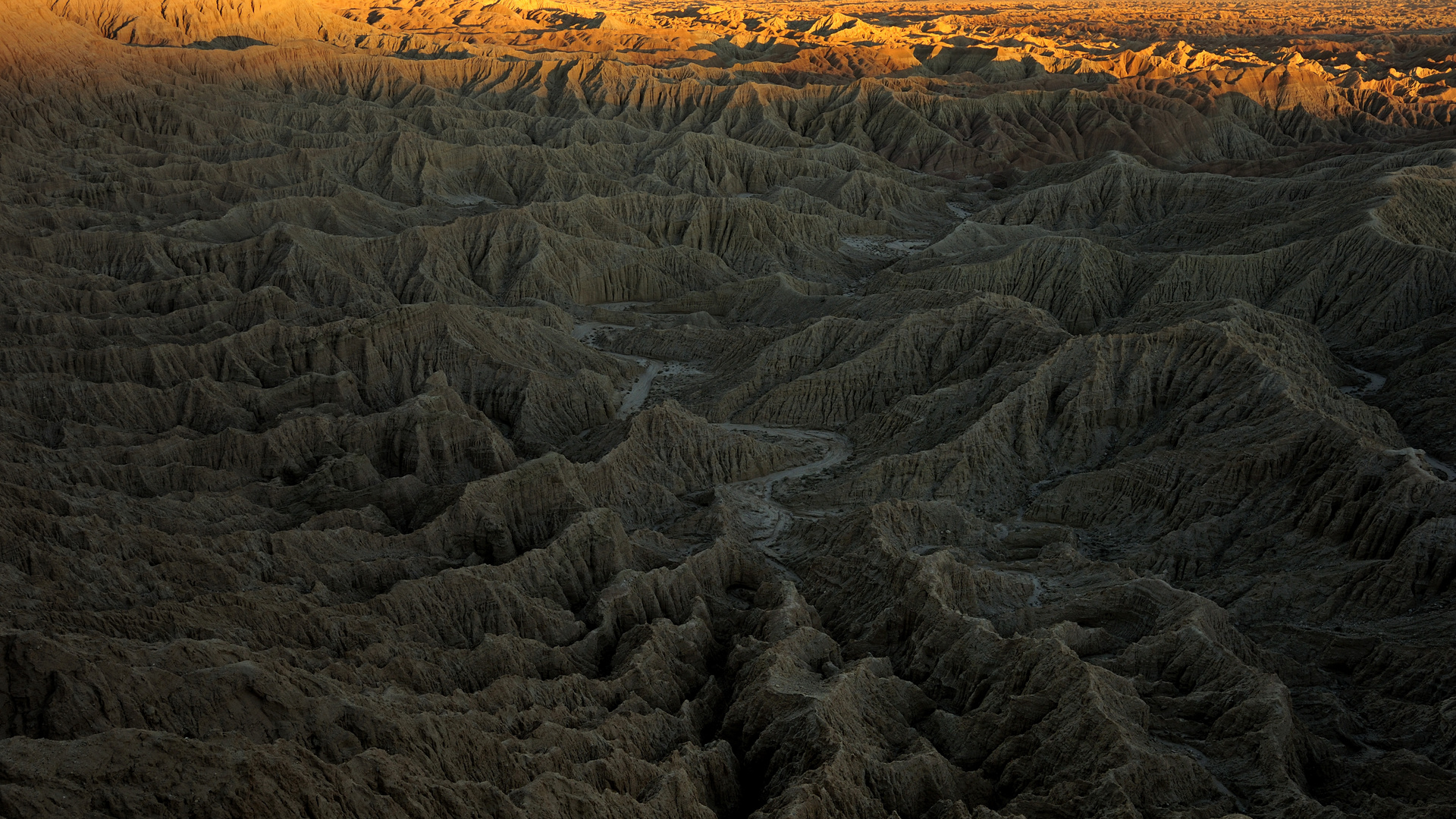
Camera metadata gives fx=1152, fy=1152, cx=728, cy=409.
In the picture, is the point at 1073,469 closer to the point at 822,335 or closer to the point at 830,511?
the point at 830,511

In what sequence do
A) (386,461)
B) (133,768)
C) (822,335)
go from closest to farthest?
1. (133,768)
2. (386,461)
3. (822,335)

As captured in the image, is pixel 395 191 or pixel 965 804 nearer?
pixel 965 804

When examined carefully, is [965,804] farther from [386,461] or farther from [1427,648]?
[386,461]

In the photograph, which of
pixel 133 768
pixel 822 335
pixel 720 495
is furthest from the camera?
pixel 822 335

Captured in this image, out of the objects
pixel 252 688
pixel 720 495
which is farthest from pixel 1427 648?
pixel 252 688

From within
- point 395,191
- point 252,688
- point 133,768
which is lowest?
point 395,191

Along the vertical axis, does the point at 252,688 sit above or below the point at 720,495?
above
